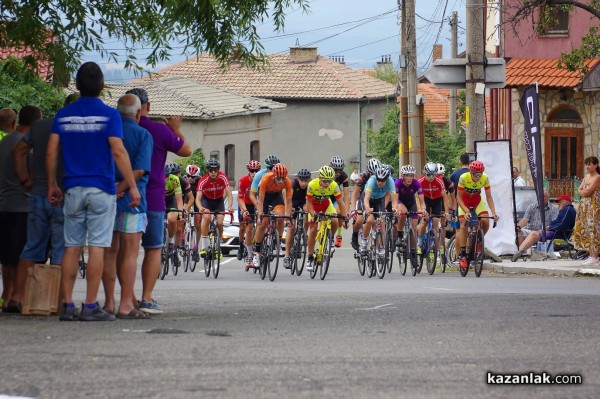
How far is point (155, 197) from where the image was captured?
39.5 feet

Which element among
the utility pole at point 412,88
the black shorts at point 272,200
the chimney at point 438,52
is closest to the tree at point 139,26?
the black shorts at point 272,200

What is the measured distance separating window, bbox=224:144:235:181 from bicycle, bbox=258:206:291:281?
4121 centimetres

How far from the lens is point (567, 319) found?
11523 millimetres

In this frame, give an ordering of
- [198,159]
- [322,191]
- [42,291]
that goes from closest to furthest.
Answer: [42,291] → [322,191] → [198,159]

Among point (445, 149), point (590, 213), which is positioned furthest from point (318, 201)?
point (445, 149)

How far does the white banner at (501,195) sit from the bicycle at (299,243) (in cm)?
525

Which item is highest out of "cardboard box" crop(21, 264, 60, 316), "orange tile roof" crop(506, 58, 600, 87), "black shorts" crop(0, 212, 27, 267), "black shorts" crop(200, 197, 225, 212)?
"orange tile roof" crop(506, 58, 600, 87)

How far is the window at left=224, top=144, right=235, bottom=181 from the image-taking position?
63625mm

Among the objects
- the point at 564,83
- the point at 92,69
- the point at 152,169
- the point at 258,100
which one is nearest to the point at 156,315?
the point at 152,169

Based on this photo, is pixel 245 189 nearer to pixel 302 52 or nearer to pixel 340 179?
pixel 340 179

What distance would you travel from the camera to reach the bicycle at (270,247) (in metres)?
21.5

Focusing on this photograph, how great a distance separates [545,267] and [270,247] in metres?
4.91

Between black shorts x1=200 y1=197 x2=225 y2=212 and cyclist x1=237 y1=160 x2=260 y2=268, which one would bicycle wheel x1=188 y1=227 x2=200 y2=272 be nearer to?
black shorts x1=200 y1=197 x2=225 y2=212

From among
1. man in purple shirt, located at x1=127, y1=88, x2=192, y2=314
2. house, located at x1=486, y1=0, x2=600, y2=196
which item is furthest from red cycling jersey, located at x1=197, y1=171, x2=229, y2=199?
house, located at x1=486, y1=0, x2=600, y2=196
